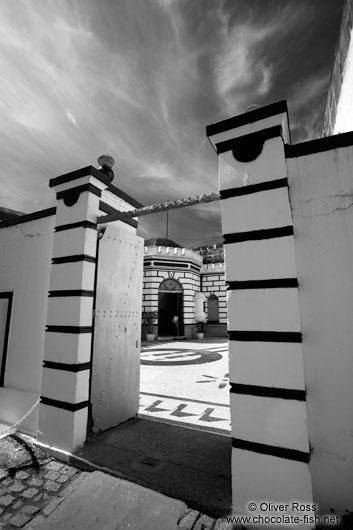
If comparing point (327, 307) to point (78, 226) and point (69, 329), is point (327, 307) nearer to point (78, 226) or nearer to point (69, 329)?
point (69, 329)

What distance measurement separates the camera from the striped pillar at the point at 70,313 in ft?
9.39

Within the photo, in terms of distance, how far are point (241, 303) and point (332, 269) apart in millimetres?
736

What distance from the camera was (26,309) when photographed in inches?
141

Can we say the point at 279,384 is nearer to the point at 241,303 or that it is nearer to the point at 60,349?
the point at 241,303

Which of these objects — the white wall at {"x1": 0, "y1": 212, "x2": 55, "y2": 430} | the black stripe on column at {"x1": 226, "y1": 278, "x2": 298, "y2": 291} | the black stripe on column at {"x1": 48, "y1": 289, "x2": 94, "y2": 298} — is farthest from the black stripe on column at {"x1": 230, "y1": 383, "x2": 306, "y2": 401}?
the white wall at {"x1": 0, "y1": 212, "x2": 55, "y2": 430}

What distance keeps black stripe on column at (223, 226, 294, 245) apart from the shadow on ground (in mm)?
1986

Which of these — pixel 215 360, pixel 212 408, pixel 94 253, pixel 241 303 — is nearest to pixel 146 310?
pixel 215 360

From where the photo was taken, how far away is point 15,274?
380 centimetres

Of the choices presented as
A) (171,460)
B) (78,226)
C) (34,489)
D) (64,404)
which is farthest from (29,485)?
(78,226)

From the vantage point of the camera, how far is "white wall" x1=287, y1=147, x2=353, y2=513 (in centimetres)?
191

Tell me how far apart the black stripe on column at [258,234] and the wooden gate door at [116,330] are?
178 cm

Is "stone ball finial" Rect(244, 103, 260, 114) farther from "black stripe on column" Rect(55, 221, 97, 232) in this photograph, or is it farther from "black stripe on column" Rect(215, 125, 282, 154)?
"black stripe on column" Rect(55, 221, 97, 232)

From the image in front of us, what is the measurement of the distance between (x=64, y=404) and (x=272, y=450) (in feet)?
7.03

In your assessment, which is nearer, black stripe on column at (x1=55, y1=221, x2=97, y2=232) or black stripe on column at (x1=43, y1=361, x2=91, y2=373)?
black stripe on column at (x1=43, y1=361, x2=91, y2=373)
